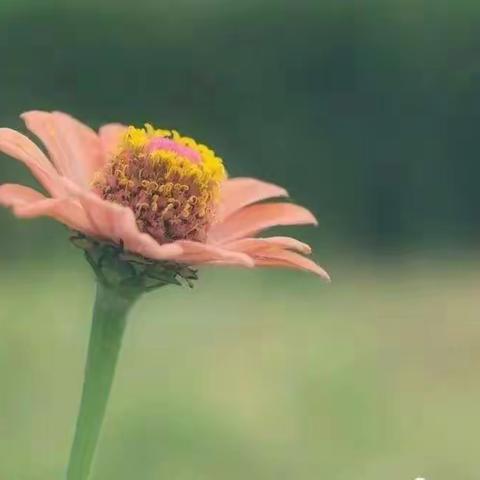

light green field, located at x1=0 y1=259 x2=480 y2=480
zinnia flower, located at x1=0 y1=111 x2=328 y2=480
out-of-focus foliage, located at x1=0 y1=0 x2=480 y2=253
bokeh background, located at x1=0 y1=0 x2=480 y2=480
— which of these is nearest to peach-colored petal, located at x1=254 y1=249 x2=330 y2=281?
zinnia flower, located at x1=0 y1=111 x2=328 y2=480

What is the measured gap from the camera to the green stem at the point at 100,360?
504 mm

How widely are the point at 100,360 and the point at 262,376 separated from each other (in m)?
1.56

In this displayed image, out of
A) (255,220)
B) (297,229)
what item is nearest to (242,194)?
(255,220)

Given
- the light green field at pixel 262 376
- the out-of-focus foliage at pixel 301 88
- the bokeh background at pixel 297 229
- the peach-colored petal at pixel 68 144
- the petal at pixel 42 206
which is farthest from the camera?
the out-of-focus foliage at pixel 301 88

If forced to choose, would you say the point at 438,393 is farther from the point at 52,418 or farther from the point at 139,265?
the point at 139,265

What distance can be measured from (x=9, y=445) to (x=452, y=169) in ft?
4.66

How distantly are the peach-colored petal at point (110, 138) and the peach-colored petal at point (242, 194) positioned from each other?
0.17 feet

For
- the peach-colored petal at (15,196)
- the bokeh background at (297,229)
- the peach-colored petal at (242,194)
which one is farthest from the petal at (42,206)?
the bokeh background at (297,229)

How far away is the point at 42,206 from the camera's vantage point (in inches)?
18.6

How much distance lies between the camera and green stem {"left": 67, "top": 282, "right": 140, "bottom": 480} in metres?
0.50

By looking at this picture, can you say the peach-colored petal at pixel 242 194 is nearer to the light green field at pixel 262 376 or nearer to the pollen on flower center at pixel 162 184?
the pollen on flower center at pixel 162 184

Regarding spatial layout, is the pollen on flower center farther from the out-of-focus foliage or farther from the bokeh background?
the out-of-focus foliage

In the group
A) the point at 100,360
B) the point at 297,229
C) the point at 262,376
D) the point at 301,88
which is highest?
the point at 301,88

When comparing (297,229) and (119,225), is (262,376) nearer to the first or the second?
(297,229)
